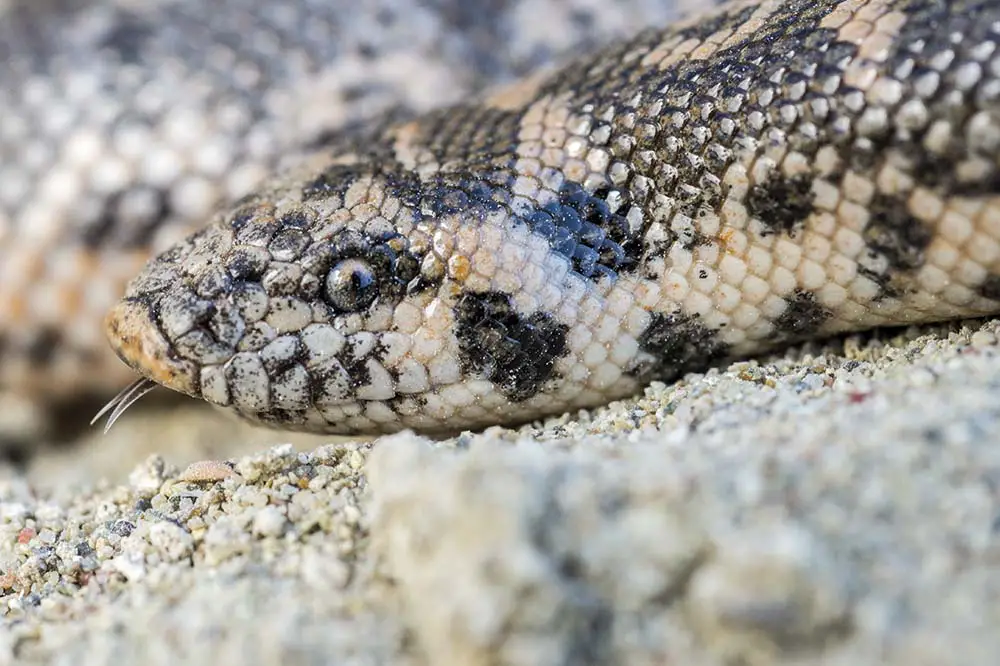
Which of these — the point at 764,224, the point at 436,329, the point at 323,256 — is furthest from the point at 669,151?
the point at 323,256

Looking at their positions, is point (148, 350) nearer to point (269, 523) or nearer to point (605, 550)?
point (269, 523)

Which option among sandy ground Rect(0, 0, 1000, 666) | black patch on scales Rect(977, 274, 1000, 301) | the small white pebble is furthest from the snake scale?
the small white pebble

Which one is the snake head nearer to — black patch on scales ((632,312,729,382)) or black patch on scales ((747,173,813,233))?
black patch on scales ((632,312,729,382))

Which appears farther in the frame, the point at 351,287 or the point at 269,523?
the point at 351,287

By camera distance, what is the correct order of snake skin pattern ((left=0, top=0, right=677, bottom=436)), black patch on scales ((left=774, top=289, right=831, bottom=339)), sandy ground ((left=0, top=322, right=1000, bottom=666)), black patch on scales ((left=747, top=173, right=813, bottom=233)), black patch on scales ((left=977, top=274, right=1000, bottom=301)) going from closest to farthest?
sandy ground ((left=0, top=322, right=1000, bottom=666)) < black patch on scales ((left=977, top=274, right=1000, bottom=301)) < black patch on scales ((left=747, top=173, right=813, bottom=233)) < black patch on scales ((left=774, top=289, right=831, bottom=339)) < snake skin pattern ((left=0, top=0, right=677, bottom=436))

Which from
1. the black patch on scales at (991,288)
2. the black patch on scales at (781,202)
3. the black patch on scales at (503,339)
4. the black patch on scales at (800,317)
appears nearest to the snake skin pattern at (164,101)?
the black patch on scales at (503,339)

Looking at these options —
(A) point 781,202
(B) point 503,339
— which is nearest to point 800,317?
(A) point 781,202
